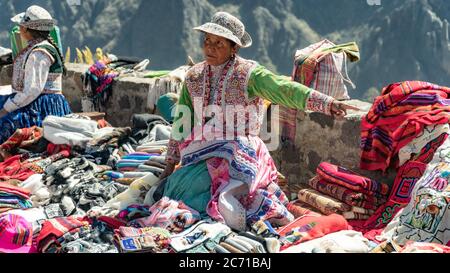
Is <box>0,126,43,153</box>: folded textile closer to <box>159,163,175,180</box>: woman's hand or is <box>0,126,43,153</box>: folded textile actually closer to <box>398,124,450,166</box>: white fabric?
<box>159,163,175,180</box>: woman's hand

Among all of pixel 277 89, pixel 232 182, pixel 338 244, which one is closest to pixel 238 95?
pixel 277 89

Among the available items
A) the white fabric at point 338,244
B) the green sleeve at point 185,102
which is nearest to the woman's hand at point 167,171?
the green sleeve at point 185,102

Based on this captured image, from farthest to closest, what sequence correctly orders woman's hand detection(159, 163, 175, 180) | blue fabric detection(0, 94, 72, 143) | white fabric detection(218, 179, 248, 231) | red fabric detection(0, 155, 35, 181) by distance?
blue fabric detection(0, 94, 72, 143), red fabric detection(0, 155, 35, 181), woman's hand detection(159, 163, 175, 180), white fabric detection(218, 179, 248, 231)

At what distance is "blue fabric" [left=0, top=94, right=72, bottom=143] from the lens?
5.75 m

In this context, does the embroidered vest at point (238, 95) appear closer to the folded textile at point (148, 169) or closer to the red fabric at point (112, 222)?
the folded textile at point (148, 169)

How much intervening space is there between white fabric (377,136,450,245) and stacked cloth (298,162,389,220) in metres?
0.35

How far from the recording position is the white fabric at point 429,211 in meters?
3.38

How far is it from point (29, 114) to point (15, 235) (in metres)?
2.03

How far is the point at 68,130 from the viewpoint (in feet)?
18.2

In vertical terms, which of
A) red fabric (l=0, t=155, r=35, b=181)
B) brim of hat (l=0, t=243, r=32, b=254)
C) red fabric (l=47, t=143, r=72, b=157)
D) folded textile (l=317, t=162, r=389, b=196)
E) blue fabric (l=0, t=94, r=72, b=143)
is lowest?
brim of hat (l=0, t=243, r=32, b=254)

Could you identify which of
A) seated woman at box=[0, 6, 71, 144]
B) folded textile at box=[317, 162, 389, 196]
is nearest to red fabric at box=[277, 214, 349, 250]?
folded textile at box=[317, 162, 389, 196]

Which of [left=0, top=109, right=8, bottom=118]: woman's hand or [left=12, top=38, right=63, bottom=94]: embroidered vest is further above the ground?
[left=12, top=38, right=63, bottom=94]: embroidered vest

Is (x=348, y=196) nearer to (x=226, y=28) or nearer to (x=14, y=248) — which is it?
(x=226, y=28)

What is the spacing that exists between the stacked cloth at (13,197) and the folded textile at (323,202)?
1831 millimetres
